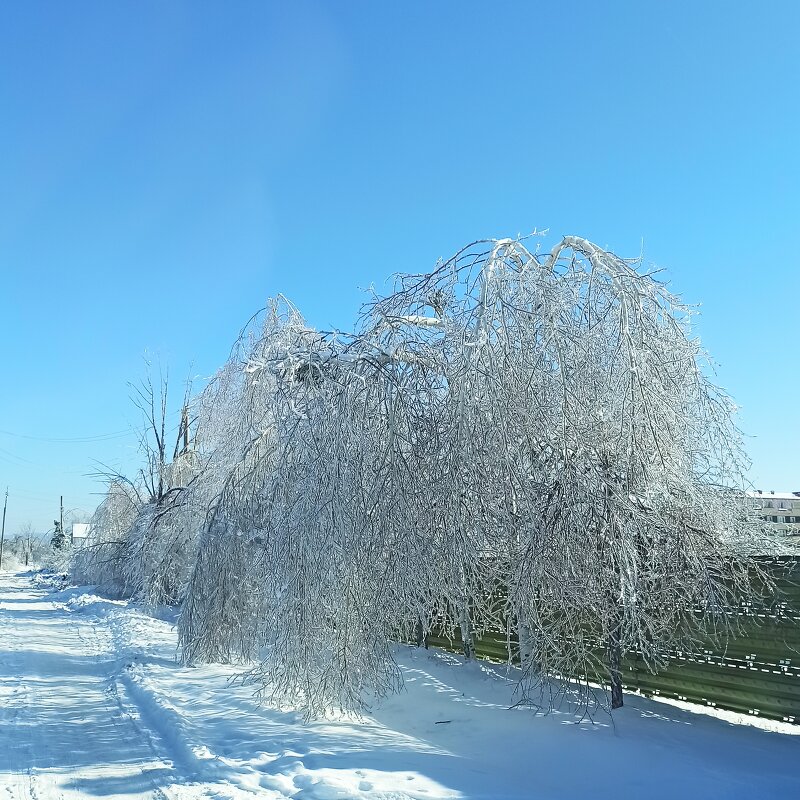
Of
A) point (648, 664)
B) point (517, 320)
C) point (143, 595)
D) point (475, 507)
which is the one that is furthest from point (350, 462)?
point (143, 595)

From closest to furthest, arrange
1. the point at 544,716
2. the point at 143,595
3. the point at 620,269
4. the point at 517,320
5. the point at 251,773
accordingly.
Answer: the point at 251,773, the point at 517,320, the point at 620,269, the point at 544,716, the point at 143,595

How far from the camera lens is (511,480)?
18.9 ft

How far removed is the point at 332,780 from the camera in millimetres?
4719

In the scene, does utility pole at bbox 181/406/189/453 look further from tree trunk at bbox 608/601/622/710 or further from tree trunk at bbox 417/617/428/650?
tree trunk at bbox 608/601/622/710

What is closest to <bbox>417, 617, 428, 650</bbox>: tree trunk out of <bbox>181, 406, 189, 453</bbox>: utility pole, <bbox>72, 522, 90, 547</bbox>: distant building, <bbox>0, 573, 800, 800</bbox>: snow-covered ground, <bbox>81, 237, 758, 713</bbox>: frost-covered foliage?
<bbox>0, 573, 800, 800</bbox>: snow-covered ground

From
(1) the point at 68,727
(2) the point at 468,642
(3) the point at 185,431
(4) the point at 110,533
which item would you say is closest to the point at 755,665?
(2) the point at 468,642

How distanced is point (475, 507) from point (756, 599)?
2.50 meters

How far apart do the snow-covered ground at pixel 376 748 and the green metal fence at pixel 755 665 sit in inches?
8.0

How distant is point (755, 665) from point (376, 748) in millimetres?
3205

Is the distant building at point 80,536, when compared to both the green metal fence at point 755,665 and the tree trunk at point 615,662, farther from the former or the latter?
the green metal fence at point 755,665

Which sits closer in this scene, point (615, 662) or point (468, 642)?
point (615, 662)

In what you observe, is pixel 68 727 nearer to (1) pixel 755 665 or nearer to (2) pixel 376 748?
(2) pixel 376 748

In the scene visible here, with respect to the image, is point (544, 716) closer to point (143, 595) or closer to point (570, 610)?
point (570, 610)

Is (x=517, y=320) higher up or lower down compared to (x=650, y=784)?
higher up
